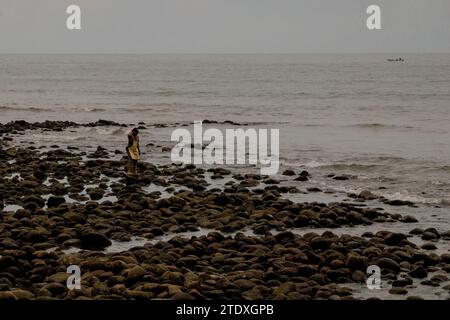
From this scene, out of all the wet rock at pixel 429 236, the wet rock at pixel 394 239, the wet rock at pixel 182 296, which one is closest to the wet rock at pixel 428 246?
the wet rock at pixel 394 239

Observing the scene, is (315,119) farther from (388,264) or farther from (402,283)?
(402,283)

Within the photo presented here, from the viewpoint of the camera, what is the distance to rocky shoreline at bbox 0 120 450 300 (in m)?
9.85

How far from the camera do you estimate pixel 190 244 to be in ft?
40.3

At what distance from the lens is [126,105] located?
6122 cm

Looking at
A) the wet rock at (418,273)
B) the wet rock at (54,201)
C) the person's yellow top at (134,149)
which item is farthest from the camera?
the person's yellow top at (134,149)

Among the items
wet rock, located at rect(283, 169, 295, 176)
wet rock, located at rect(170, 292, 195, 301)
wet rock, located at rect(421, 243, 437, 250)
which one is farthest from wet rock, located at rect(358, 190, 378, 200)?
wet rock, located at rect(170, 292, 195, 301)

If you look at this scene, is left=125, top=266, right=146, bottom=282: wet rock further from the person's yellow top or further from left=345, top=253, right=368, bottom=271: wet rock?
the person's yellow top

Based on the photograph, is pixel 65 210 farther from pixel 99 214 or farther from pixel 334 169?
pixel 334 169

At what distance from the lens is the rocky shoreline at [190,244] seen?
32.3ft

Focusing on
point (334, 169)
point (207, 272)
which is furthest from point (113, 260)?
point (334, 169)

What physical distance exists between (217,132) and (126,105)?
81.7 feet

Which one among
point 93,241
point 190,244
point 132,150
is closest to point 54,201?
point 93,241

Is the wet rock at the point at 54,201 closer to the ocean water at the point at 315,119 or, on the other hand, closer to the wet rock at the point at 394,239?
the wet rock at the point at 394,239

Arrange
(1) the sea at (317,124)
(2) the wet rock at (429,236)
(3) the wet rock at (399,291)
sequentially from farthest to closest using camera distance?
(1) the sea at (317,124), (2) the wet rock at (429,236), (3) the wet rock at (399,291)
